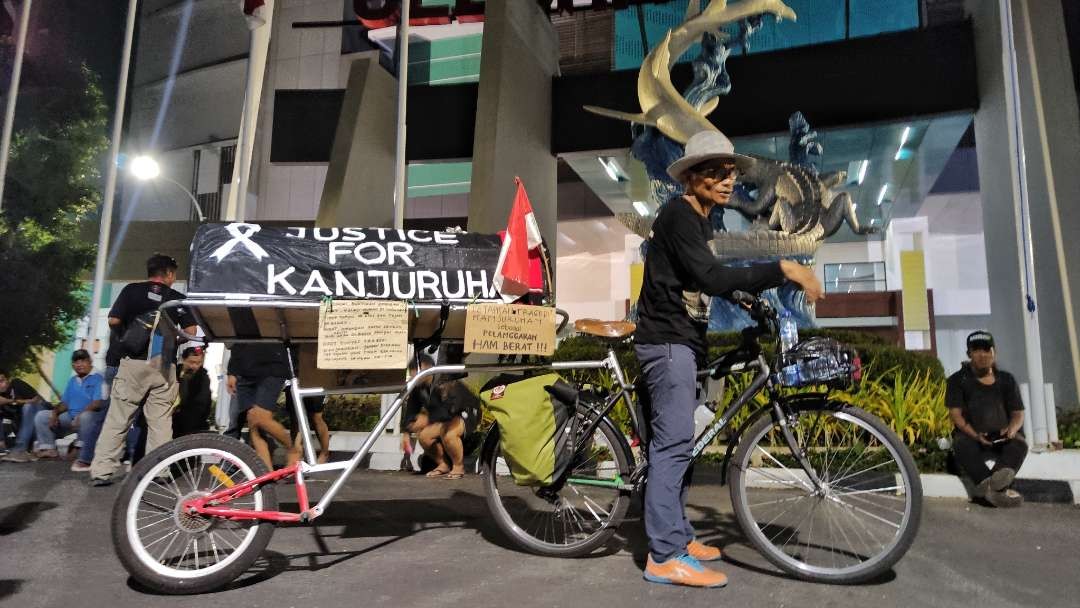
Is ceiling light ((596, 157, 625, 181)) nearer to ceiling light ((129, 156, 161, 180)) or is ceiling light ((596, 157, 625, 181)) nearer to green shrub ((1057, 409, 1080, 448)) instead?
green shrub ((1057, 409, 1080, 448))

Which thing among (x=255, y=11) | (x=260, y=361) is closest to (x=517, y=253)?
(x=260, y=361)

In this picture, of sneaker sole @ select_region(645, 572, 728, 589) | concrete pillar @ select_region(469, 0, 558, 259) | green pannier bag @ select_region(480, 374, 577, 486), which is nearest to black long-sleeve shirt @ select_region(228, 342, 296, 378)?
green pannier bag @ select_region(480, 374, 577, 486)

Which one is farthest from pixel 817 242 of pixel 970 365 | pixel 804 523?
pixel 804 523

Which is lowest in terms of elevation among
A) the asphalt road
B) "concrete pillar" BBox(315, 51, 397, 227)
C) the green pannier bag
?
the asphalt road

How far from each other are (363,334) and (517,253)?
2.87 feet

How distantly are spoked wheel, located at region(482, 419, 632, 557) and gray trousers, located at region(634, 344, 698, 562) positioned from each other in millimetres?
313

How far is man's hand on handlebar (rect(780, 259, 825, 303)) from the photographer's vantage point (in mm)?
2885

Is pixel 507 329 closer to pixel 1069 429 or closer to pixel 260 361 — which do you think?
pixel 260 361

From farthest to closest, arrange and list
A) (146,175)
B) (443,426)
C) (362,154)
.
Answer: (146,175) → (362,154) → (443,426)

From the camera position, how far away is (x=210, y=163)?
25078mm

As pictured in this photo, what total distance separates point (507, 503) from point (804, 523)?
173cm

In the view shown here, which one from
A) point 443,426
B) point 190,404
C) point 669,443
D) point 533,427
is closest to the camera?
point 669,443

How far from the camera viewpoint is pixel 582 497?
3.63 meters

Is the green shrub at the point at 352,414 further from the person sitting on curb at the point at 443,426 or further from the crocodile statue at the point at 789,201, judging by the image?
the crocodile statue at the point at 789,201
